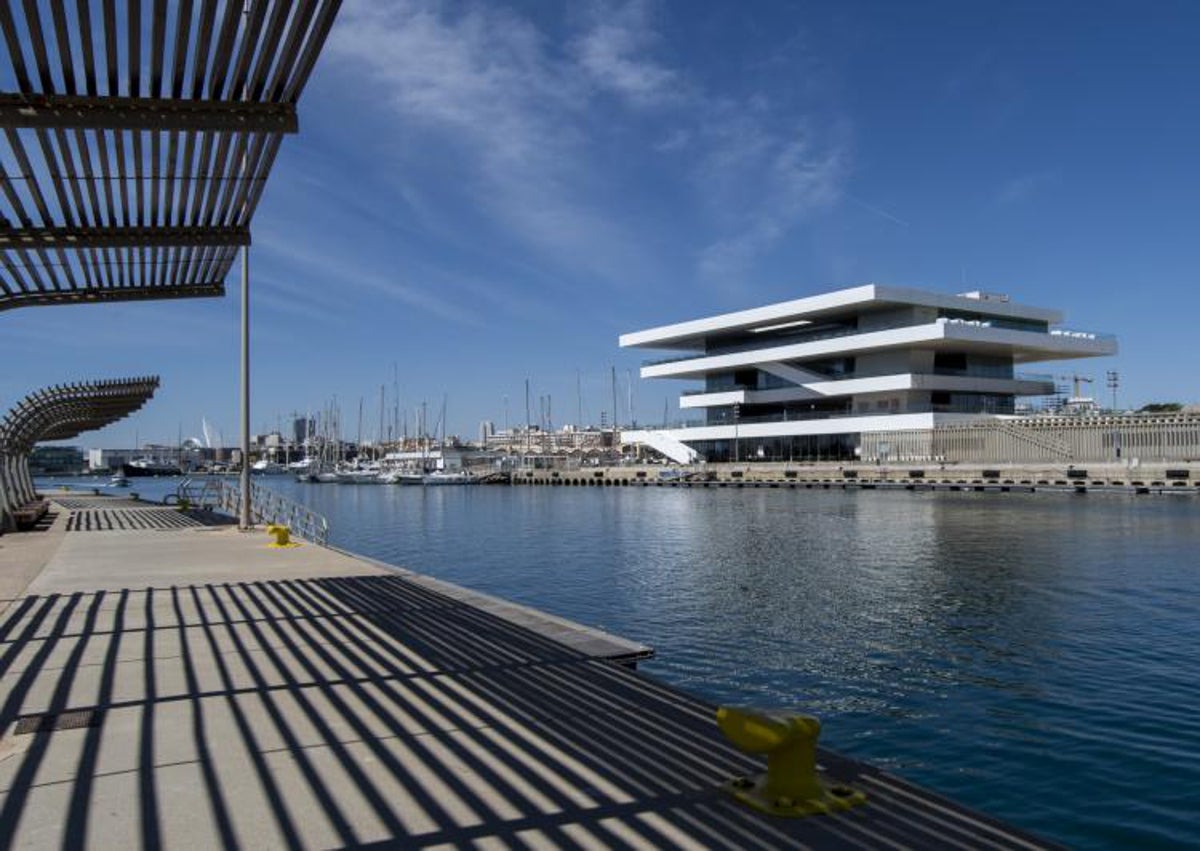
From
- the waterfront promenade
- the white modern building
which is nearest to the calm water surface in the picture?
the waterfront promenade

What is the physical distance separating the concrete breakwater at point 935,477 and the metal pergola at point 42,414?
56.0 metres

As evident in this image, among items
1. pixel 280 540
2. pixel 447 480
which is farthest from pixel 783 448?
pixel 280 540

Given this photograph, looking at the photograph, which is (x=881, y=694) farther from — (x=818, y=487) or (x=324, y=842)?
(x=818, y=487)

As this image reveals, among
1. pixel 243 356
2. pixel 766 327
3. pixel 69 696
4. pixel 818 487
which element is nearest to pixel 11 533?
pixel 243 356

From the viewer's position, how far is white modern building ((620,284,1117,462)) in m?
82.1

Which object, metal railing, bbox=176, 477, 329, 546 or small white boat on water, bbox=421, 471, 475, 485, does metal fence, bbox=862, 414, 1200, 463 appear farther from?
metal railing, bbox=176, 477, 329, 546

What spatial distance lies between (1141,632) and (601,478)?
9420cm

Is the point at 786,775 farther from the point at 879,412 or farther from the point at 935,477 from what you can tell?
the point at 879,412

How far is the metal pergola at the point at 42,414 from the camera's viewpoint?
87.5ft

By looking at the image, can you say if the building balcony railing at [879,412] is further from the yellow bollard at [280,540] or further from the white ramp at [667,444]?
the yellow bollard at [280,540]

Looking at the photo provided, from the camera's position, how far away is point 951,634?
15344 mm

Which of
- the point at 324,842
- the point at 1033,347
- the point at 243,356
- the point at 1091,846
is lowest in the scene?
the point at 1091,846

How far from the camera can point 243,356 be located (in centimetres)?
2475

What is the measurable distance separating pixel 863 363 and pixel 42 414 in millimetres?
73113
